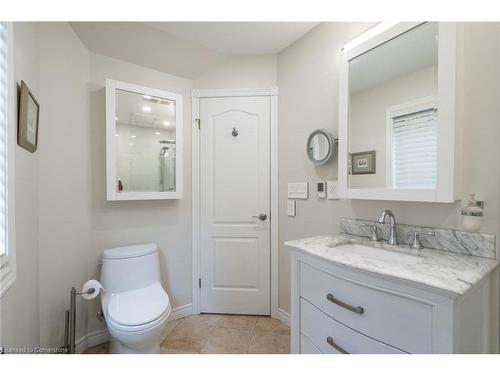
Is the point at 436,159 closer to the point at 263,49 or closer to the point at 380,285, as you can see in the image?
the point at 380,285

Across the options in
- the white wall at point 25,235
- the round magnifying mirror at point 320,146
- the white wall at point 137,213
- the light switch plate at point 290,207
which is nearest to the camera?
the white wall at point 25,235

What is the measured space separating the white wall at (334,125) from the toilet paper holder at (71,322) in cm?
147

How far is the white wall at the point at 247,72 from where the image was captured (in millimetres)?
1958

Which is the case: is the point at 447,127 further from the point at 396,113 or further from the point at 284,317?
the point at 284,317

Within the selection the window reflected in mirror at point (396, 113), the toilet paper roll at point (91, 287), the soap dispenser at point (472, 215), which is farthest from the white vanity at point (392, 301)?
the toilet paper roll at point (91, 287)

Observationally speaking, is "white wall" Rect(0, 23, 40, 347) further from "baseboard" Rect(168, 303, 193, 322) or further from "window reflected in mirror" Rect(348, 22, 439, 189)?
"window reflected in mirror" Rect(348, 22, 439, 189)

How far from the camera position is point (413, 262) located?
921 mm

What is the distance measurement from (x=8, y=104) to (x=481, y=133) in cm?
200

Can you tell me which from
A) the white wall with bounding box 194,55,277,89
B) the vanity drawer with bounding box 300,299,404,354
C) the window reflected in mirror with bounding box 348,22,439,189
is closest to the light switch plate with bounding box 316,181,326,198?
the window reflected in mirror with bounding box 348,22,439,189

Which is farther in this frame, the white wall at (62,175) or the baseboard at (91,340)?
the baseboard at (91,340)

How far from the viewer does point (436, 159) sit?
0.98m

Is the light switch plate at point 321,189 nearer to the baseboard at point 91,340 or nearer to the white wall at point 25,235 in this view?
the white wall at point 25,235

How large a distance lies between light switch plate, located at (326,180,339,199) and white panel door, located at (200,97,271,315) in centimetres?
57
